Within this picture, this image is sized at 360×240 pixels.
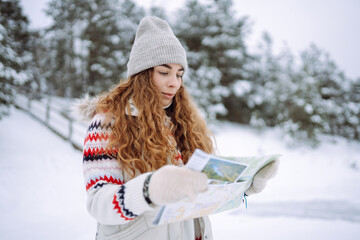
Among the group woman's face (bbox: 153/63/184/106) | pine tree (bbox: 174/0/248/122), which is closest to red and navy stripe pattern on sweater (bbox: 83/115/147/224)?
woman's face (bbox: 153/63/184/106)

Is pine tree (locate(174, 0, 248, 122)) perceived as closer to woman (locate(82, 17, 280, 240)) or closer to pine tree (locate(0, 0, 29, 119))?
pine tree (locate(0, 0, 29, 119))

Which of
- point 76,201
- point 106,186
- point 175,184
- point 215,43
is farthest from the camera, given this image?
point 215,43

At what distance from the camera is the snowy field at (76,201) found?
3.66m

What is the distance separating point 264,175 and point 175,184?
0.71m

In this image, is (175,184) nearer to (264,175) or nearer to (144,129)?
(144,129)

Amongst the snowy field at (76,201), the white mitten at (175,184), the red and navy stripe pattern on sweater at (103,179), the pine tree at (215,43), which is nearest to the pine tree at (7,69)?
the snowy field at (76,201)

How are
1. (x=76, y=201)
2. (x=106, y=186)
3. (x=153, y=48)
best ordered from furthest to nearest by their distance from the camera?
(x=76, y=201) → (x=153, y=48) → (x=106, y=186)

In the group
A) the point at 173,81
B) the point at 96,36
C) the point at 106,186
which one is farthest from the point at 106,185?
the point at 96,36

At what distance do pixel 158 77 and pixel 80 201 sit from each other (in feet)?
13.5

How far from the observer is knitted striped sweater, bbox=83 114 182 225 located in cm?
91

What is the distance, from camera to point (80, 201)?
15.1 ft

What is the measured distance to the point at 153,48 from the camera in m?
1.47

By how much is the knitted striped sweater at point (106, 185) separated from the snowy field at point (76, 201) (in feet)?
9.73

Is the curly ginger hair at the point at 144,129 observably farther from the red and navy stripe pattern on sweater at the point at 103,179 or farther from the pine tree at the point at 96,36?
the pine tree at the point at 96,36
